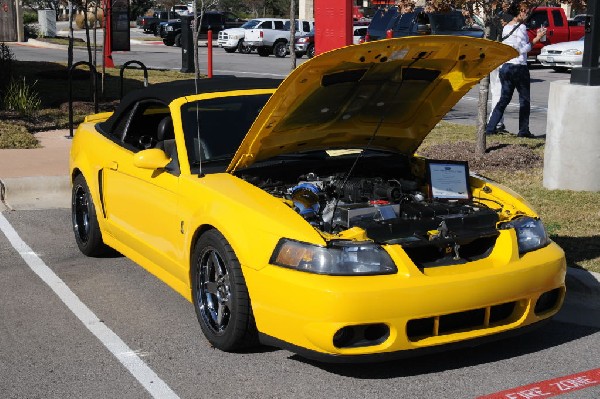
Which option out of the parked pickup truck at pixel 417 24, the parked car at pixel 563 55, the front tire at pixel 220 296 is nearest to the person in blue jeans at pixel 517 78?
the front tire at pixel 220 296

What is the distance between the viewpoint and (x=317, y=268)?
4984 millimetres

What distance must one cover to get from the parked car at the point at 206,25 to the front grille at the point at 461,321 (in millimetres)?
37074

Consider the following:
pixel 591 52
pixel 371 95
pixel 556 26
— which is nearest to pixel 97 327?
pixel 371 95

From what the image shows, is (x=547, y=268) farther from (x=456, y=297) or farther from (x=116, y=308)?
(x=116, y=308)

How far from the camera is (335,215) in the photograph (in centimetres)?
558

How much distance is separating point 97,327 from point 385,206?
2.05 m

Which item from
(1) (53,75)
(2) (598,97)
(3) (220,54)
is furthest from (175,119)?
(3) (220,54)

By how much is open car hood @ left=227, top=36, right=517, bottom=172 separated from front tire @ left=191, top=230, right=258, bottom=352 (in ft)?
2.31

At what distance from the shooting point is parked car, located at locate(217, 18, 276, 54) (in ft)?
128

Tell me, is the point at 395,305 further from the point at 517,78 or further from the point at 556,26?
the point at 556,26

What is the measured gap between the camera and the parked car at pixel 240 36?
38.9 meters

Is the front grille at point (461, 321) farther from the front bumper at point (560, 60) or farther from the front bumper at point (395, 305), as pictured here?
the front bumper at point (560, 60)

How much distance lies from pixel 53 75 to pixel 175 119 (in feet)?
52.0

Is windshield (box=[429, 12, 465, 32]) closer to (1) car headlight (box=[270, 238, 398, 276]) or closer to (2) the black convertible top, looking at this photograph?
(2) the black convertible top
